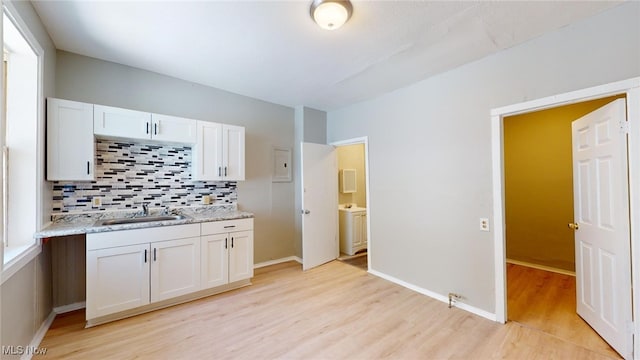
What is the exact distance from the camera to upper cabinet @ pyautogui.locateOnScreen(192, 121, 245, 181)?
3.05 meters

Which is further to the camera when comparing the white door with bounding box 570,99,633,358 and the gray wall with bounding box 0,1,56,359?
the white door with bounding box 570,99,633,358

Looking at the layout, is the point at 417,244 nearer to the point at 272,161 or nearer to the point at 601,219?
the point at 601,219

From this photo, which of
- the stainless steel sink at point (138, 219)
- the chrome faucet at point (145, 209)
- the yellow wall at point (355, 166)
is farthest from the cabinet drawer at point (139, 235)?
the yellow wall at point (355, 166)

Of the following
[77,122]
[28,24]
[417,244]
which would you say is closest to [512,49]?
[417,244]

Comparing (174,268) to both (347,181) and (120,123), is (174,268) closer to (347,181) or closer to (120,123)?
(120,123)

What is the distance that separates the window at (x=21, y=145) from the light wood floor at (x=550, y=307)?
4.34 meters

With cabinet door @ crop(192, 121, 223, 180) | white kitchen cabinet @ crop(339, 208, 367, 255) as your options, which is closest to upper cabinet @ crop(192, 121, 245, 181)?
cabinet door @ crop(192, 121, 223, 180)

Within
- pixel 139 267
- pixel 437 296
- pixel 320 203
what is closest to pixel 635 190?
pixel 437 296

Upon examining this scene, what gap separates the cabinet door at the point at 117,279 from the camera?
219cm

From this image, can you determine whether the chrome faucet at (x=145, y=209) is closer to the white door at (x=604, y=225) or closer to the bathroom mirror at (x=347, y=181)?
the bathroom mirror at (x=347, y=181)

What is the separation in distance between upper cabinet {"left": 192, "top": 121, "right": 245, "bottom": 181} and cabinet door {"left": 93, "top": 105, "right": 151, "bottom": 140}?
544 millimetres

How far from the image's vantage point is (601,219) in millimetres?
2041

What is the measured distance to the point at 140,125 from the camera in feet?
8.63

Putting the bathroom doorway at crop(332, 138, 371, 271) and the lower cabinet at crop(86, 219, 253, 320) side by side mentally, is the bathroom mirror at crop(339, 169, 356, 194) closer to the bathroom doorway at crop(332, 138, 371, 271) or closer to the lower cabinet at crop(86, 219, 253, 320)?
the bathroom doorway at crop(332, 138, 371, 271)
